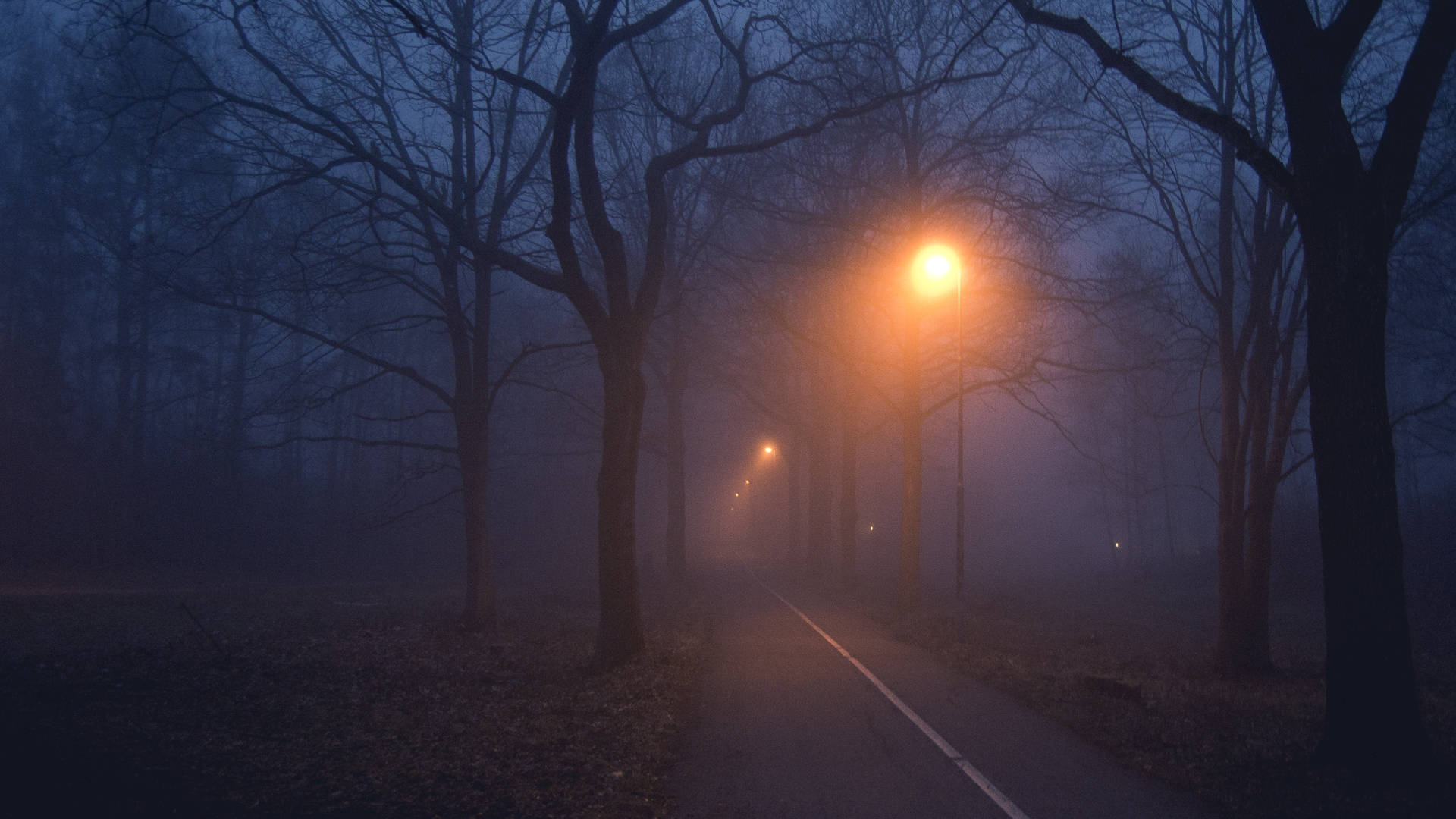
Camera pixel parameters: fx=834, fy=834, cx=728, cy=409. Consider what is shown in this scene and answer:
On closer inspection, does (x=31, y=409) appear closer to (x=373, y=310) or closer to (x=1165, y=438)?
(x=373, y=310)

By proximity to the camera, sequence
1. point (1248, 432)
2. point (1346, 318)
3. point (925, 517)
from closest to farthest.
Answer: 1. point (1346, 318)
2. point (1248, 432)
3. point (925, 517)

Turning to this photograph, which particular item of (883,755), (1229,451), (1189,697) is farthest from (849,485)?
(883,755)

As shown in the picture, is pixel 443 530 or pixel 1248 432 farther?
pixel 443 530

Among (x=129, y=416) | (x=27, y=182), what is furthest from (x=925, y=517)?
(x=27, y=182)

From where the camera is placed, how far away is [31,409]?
28203mm

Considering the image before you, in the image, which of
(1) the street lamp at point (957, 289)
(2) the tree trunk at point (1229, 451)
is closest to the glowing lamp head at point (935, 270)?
(1) the street lamp at point (957, 289)

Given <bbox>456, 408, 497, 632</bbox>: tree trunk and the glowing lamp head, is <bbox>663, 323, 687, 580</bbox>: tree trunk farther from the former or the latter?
<bbox>456, 408, 497, 632</bbox>: tree trunk

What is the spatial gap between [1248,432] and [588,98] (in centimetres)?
1113

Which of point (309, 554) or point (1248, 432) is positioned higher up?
point (1248, 432)

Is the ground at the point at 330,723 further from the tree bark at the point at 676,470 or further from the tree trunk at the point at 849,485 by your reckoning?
the tree trunk at the point at 849,485

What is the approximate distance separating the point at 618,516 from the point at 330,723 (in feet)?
14.6

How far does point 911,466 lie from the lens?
19.1 m

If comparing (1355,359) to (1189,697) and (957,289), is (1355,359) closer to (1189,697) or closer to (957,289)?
(1189,697)

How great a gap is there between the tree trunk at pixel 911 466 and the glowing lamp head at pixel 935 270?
1098 millimetres
